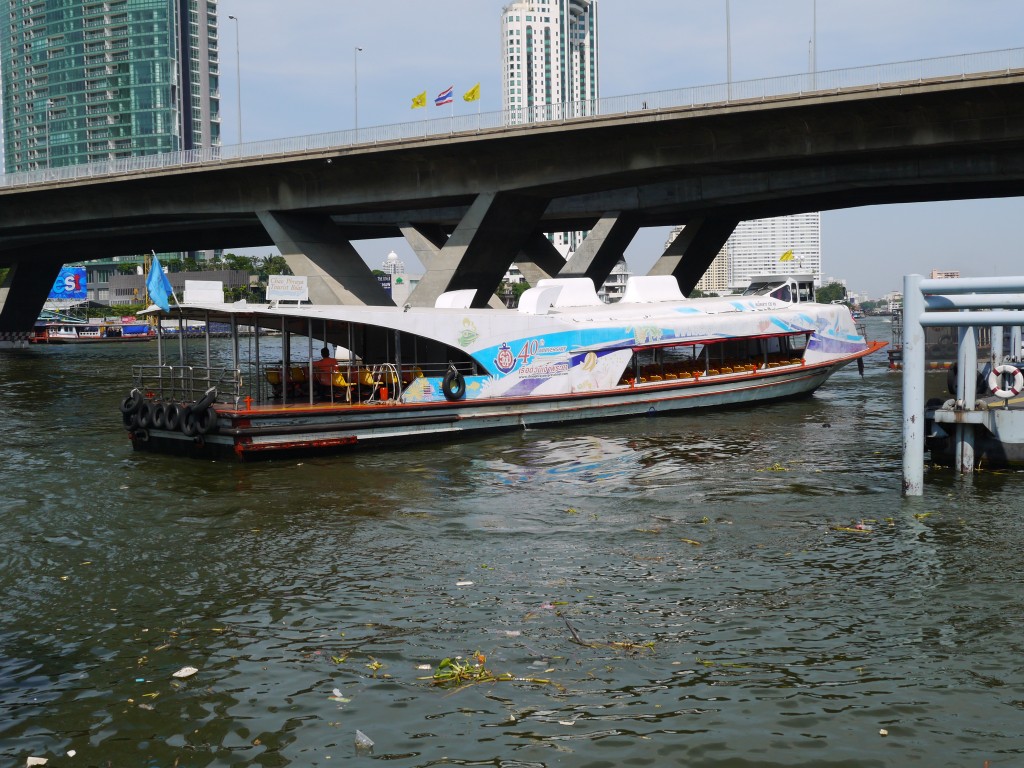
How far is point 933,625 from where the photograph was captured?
10422mm

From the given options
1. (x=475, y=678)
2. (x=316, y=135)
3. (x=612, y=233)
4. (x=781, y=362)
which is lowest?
(x=475, y=678)

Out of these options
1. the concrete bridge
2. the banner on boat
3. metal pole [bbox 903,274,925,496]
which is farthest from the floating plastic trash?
the concrete bridge

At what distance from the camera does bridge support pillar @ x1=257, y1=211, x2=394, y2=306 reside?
51.8m

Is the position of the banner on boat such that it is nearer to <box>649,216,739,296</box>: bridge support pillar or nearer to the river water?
the river water

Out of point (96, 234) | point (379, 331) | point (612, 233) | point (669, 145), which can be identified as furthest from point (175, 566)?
point (96, 234)

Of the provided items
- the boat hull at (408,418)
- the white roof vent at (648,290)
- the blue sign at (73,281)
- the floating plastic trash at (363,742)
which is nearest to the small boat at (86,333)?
the blue sign at (73,281)

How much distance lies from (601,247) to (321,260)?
14.8 m

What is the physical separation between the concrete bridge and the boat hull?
12.9 meters

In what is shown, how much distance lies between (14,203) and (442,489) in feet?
172

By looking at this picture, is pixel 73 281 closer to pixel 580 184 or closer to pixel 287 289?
pixel 580 184

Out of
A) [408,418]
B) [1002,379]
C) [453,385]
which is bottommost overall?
[408,418]

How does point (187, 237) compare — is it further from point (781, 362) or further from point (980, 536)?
point (980, 536)

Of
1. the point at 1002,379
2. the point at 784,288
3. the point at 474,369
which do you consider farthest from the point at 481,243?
the point at 1002,379

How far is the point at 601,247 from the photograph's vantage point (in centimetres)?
5334
